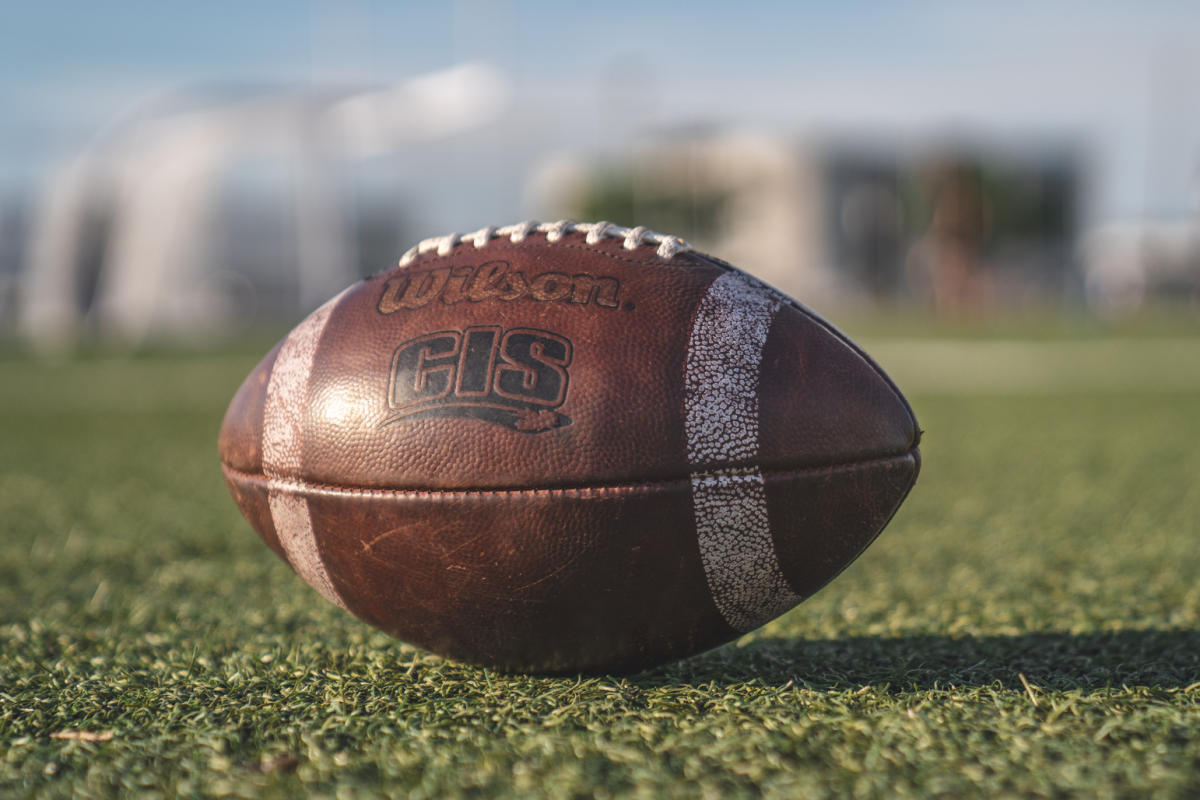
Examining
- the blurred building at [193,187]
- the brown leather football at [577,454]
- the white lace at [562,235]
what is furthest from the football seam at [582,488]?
the blurred building at [193,187]

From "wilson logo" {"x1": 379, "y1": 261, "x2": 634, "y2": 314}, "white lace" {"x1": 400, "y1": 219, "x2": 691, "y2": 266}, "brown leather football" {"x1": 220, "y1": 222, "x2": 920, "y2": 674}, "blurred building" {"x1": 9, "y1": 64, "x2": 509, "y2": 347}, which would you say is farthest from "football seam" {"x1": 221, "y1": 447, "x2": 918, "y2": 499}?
"blurred building" {"x1": 9, "y1": 64, "x2": 509, "y2": 347}

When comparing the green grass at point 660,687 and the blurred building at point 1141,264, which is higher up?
the green grass at point 660,687

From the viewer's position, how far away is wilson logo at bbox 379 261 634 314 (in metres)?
1.67

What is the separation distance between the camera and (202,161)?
66.2 ft

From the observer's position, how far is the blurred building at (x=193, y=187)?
18.5 metres

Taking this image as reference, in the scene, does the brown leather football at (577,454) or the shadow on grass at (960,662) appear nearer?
the brown leather football at (577,454)

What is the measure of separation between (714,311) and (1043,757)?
2.55 feet

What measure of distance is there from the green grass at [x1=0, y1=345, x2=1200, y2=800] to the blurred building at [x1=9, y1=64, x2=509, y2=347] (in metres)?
15.6

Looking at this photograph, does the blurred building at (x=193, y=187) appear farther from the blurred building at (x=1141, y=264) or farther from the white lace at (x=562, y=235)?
the blurred building at (x=1141, y=264)

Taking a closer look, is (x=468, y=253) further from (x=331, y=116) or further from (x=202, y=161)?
(x=202, y=161)

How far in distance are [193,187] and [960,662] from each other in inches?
822

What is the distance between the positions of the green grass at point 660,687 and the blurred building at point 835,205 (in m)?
36.2

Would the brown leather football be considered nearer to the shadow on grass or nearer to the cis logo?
the cis logo

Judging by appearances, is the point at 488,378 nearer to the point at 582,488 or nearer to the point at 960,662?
the point at 582,488
